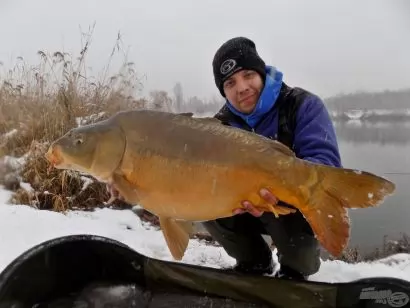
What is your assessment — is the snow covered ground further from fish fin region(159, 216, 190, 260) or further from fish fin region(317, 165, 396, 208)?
fish fin region(317, 165, 396, 208)

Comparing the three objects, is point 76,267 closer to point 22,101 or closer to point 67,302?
point 67,302

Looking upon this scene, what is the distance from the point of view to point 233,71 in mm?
2344

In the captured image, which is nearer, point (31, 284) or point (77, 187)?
point (31, 284)

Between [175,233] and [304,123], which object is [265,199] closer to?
[175,233]

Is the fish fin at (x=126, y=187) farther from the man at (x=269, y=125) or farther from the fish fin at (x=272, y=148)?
the man at (x=269, y=125)

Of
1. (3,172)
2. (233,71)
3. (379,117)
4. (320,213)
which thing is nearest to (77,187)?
(3,172)

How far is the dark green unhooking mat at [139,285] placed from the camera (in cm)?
192

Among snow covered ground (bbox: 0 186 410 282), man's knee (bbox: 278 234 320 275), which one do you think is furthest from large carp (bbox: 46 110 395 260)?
snow covered ground (bbox: 0 186 410 282)

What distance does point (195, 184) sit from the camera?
1.69 meters

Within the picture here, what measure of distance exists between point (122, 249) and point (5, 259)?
0.78 metres

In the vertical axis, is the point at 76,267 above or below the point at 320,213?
below

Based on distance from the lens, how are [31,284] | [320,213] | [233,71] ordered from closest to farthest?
[320,213], [31,284], [233,71]

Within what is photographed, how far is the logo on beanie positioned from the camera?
235cm

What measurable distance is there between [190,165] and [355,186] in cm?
58
